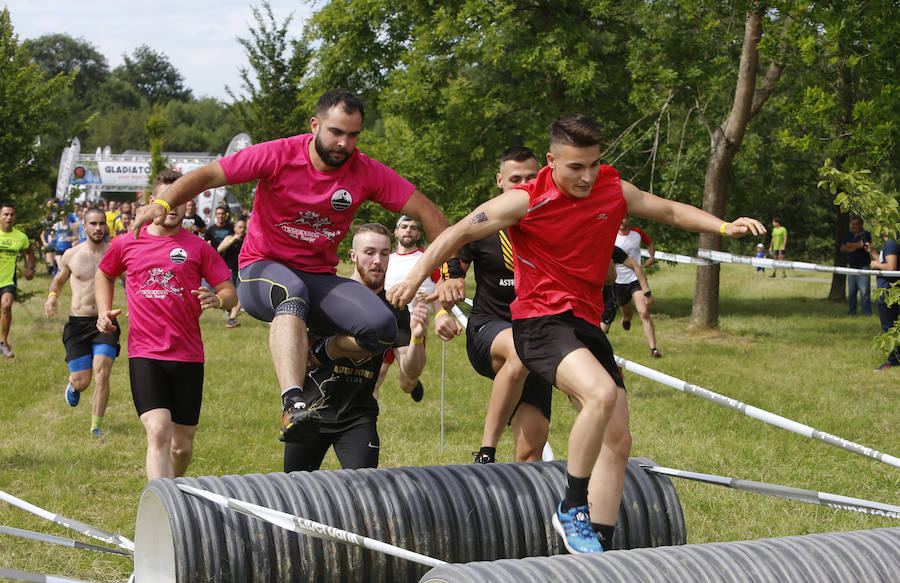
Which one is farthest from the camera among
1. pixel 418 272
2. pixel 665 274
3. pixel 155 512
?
pixel 665 274

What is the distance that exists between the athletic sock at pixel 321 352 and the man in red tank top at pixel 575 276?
57.9 inches

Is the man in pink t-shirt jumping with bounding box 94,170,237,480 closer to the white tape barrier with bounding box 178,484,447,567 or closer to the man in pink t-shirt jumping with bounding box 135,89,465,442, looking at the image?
the man in pink t-shirt jumping with bounding box 135,89,465,442

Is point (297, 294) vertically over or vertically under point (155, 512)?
over

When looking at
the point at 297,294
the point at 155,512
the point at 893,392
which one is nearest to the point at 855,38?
the point at 893,392

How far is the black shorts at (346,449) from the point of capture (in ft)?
19.9

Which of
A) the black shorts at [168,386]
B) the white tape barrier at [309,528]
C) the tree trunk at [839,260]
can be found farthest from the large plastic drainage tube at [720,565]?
the tree trunk at [839,260]

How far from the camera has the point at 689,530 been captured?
23.9ft

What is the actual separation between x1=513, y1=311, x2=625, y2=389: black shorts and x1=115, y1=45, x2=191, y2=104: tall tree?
513 ft

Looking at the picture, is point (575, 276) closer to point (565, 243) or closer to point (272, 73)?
point (565, 243)

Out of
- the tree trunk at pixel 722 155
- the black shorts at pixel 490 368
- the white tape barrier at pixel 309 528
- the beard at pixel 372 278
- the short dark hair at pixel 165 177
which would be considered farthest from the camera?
the tree trunk at pixel 722 155

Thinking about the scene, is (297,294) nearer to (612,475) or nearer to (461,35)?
(612,475)

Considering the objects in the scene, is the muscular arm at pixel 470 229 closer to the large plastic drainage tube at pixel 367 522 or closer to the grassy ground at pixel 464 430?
the large plastic drainage tube at pixel 367 522

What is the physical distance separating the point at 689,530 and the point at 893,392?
7.61m

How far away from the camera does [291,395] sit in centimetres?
507
